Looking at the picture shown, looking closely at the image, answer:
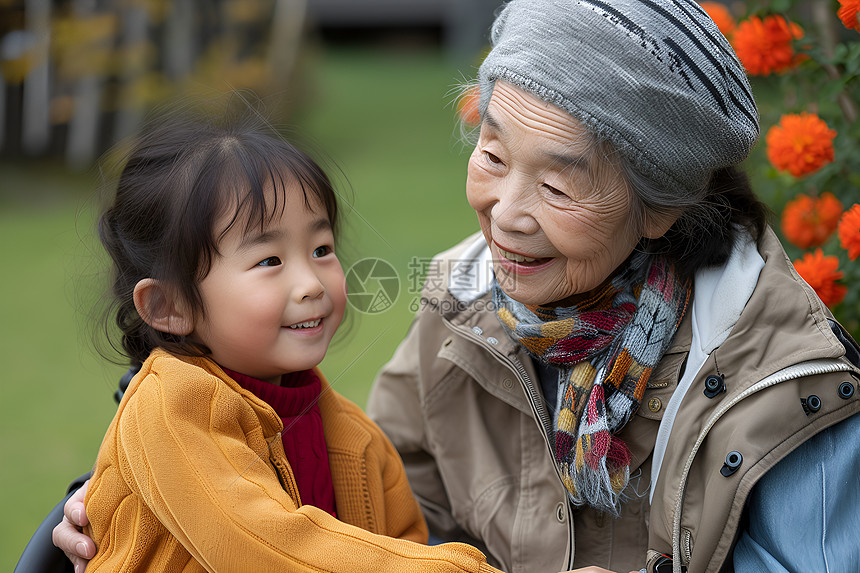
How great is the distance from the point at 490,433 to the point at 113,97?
752 centimetres

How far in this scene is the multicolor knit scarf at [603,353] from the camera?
6.21ft

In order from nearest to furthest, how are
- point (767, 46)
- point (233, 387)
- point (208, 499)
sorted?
point (208, 499)
point (233, 387)
point (767, 46)

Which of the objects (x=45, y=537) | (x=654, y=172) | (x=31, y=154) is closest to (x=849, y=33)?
(x=654, y=172)

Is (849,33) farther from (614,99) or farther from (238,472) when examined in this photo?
(238,472)

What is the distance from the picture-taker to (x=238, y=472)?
160 centimetres

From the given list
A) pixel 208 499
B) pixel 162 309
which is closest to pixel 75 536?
pixel 208 499

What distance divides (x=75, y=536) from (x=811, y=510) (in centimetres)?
143

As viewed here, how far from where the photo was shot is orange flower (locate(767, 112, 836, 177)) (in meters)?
2.33

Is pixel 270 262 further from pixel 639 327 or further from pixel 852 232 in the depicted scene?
pixel 852 232

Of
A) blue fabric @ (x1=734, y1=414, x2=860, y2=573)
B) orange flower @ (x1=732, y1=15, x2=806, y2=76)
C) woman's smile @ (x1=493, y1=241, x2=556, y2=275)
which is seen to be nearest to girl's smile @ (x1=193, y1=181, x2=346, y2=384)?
woman's smile @ (x1=493, y1=241, x2=556, y2=275)

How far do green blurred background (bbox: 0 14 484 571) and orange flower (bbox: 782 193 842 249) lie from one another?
107 cm

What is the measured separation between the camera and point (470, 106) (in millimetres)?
2078

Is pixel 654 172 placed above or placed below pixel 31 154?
above

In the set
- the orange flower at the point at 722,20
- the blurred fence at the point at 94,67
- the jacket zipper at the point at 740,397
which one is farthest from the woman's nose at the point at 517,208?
the blurred fence at the point at 94,67
